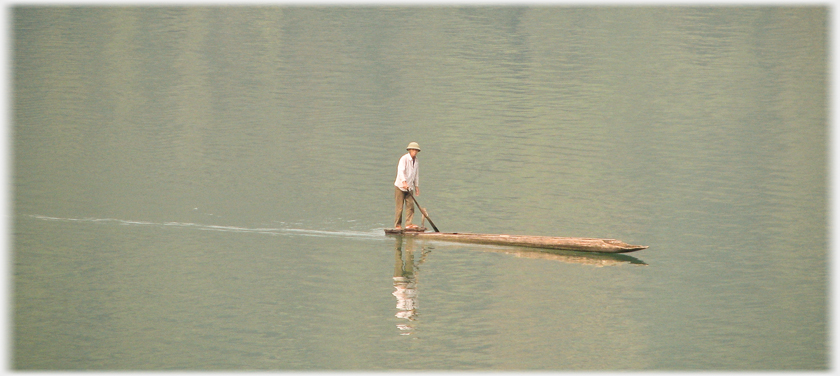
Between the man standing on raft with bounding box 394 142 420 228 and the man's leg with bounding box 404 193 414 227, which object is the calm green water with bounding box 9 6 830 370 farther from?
the man standing on raft with bounding box 394 142 420 228

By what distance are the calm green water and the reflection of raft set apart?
0.22 meters

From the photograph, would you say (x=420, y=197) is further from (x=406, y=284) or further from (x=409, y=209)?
(x=406, y=284)

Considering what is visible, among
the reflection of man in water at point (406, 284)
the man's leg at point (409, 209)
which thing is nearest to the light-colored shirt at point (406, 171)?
the man's leg at point (409, 209)

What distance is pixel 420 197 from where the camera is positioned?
23.7 meters

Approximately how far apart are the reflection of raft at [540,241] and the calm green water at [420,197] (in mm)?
217

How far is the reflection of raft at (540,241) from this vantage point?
56.1 ft

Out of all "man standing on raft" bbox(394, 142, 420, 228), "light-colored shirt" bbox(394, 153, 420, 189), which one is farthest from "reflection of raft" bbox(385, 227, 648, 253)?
"light-colored shirt" bbox(394, 153, 420, 189)

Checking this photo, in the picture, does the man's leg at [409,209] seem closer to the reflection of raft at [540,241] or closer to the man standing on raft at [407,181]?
the man standing on raft at [407,181]

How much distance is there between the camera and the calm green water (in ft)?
46.9

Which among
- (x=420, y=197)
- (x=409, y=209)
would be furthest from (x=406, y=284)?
(x=420, y=197)

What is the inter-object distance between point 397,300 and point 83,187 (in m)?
10.7

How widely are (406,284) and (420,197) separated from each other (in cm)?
752

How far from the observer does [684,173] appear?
26266 millimetres

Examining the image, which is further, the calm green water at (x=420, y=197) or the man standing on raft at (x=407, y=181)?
the man standing on raft at (x=407, y=181)
